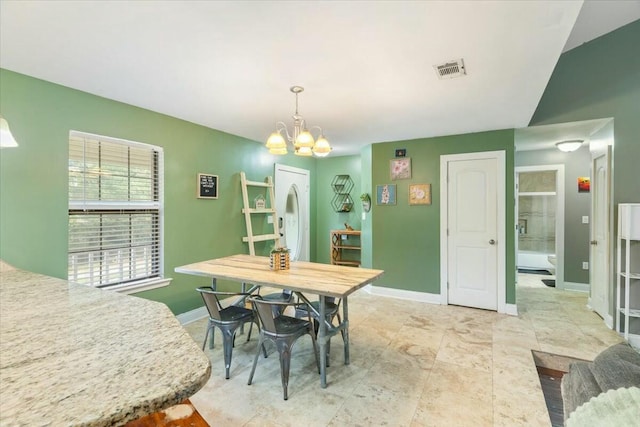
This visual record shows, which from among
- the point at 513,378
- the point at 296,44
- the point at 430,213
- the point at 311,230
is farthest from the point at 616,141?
the point at 311,230

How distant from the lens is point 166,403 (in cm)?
59

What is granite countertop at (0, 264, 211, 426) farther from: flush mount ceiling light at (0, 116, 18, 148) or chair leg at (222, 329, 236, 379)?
chair leg at (222, 329, 236, 379)

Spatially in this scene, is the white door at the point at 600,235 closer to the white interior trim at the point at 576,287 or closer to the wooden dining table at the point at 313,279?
the white interior trim at the point at 576,287

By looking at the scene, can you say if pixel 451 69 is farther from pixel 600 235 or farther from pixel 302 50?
pixel 600 235

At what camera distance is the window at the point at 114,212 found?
2.74 m

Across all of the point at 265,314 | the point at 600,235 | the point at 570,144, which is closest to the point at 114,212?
the point at 265,314

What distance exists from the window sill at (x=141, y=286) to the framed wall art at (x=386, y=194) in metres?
3.05

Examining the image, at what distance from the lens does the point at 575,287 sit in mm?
4891

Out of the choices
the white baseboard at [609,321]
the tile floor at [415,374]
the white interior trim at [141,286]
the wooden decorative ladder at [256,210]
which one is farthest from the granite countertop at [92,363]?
the white baseboard at [609,321]

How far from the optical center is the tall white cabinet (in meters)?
2.97

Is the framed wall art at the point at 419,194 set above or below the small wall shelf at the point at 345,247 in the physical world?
above

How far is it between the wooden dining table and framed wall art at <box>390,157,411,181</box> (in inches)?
89.0

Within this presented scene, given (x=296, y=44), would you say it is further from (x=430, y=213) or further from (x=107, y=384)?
(x=430, y=213)

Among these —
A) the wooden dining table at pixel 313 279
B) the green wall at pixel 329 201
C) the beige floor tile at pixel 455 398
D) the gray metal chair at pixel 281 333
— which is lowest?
the beige floor tile at pixel 455 398
